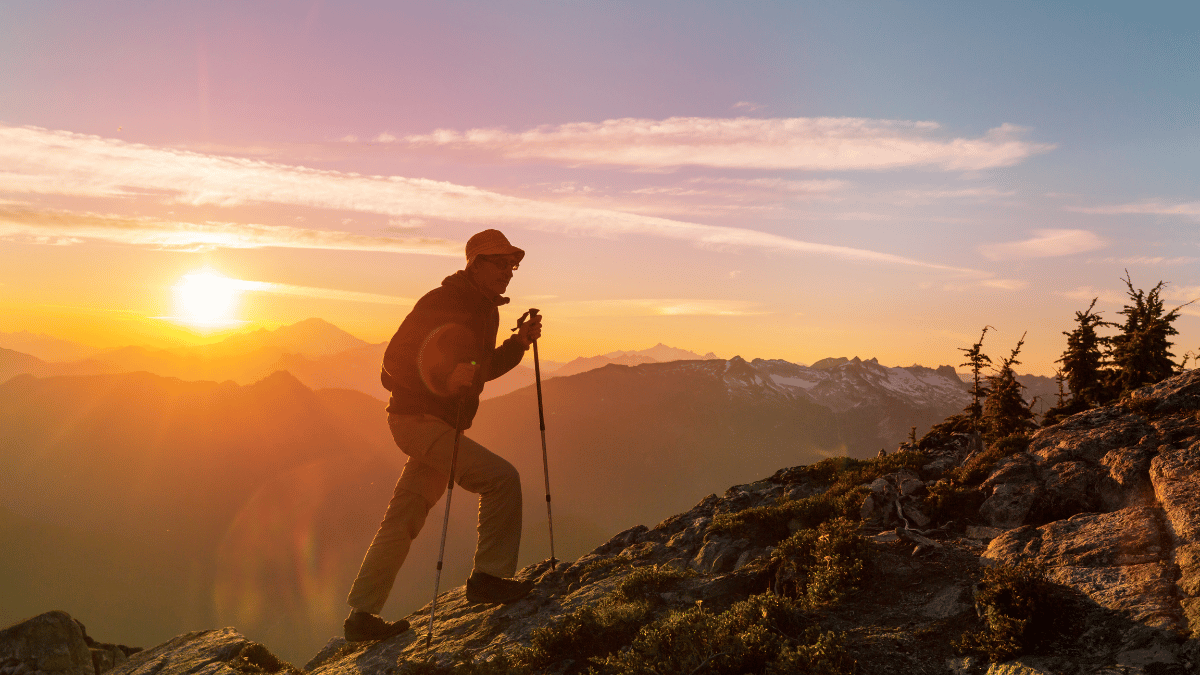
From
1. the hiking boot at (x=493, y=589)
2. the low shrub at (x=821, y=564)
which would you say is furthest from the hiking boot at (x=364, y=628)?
the low shrub at (x=821, y=564)

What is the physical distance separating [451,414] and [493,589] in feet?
8.52

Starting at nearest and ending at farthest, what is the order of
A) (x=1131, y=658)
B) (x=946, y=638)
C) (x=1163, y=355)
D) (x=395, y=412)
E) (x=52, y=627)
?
(x=1131, y=658), (x=946, y=638), (x=395, y=412), (x=52, y=627), (x=1163, y=355)

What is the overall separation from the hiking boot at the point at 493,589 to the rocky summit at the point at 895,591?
0.41ft

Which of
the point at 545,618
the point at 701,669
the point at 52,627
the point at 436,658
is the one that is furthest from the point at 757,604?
the point at 52,627

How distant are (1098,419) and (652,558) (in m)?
7.83

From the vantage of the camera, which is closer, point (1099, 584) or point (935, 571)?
point (1099, 584)

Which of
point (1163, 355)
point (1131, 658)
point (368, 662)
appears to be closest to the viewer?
point (1131, 658)

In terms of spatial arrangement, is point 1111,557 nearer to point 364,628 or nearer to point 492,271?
point 492,271

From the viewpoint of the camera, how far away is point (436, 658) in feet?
23.8

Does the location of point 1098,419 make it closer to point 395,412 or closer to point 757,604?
point 757,604

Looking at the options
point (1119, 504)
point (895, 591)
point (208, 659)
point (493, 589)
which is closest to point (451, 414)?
point (493, 589)

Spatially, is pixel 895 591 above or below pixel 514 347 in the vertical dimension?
below

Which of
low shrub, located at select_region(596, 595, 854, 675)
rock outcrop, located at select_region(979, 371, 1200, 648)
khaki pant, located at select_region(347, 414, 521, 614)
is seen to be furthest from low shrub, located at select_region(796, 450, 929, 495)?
khaki pant, located at select_region(347, 414, 521, 614)

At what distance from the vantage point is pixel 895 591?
23.5ft
